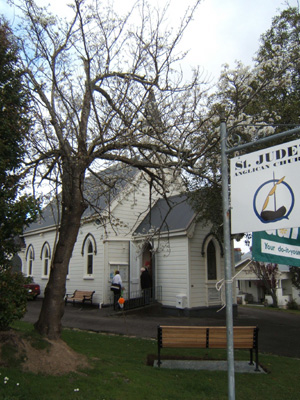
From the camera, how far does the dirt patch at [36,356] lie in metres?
6.82

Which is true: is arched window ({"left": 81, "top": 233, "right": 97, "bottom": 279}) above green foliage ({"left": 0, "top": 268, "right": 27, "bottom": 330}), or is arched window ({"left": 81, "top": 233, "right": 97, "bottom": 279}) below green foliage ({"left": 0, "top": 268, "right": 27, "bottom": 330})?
above

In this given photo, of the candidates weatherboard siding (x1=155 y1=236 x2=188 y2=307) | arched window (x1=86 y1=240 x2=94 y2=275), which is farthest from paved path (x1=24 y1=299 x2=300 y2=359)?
arched window (x1=86 y1=240 x2=94 y2=275)

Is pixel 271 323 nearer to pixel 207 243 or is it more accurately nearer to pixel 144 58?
pixel 207 243

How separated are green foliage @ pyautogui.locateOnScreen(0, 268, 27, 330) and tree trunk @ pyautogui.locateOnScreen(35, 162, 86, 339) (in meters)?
1.07

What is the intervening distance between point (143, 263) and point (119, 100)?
1332 centimetres

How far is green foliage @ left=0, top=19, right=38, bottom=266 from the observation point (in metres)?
7.05

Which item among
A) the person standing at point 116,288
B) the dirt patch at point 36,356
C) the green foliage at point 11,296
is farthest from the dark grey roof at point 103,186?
the person standing at point 116,288

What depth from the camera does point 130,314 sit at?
17.5m

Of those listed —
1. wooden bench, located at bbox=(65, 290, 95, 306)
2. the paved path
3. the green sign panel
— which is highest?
the green sign panel

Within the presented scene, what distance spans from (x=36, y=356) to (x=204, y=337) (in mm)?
3645

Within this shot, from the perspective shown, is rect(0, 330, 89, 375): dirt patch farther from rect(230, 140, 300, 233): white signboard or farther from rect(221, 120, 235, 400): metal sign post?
rect(230, 140, 300, 233): white signboard

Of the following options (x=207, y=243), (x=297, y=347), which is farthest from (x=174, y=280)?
(x=297, y=347)

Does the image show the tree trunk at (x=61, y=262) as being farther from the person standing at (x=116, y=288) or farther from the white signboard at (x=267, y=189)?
the person standing at (x=116, y=288)

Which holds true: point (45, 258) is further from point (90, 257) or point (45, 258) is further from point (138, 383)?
point (138, 383)
